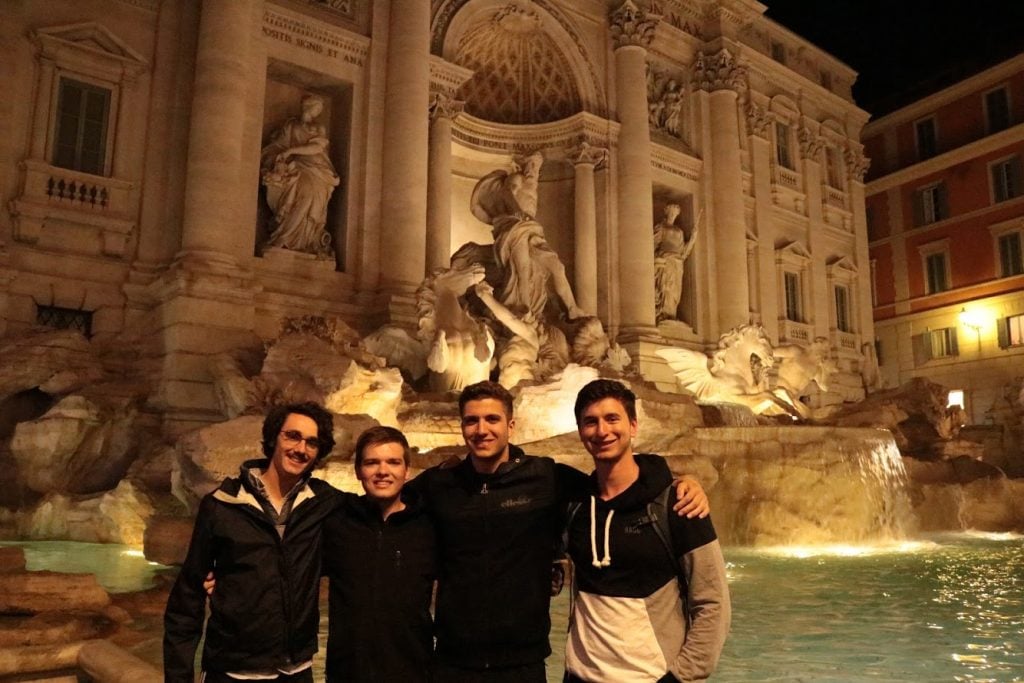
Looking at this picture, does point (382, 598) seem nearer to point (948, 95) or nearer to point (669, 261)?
point (669, 261)

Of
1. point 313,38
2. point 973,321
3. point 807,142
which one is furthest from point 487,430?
point 973,321

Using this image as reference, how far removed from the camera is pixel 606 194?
56.1 feet

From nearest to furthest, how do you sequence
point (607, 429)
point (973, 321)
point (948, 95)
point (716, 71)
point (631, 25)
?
point (607, 429) → point (631, 25) → point (716, 71) → point (973, 321) → point (948, 95)

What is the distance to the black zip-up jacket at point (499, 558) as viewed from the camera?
2016mm

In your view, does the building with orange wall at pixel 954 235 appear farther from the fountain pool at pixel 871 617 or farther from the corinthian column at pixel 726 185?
the fountain pool at pixel 871 617

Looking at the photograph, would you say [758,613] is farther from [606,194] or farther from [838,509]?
[606,194]

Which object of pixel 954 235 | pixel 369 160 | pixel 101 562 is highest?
pixel 954 235

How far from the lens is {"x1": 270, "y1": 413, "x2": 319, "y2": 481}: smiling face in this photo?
2221 millimetres

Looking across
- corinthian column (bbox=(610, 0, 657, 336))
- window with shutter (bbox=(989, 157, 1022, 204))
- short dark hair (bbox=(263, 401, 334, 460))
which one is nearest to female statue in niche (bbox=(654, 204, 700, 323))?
corinthian column (bbox=(610, 0, 657, 336))

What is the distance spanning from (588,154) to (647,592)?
15.8 m

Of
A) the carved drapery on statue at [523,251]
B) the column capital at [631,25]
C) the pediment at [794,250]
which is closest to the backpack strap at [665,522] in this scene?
the carved drapery on statue at [523,251]

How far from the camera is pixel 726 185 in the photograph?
19141 mm

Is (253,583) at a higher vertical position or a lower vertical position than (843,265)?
lower

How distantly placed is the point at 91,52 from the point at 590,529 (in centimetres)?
1200
